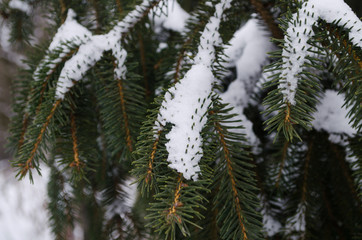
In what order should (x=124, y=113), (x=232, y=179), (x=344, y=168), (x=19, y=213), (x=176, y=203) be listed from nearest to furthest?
(x=176, y=203), (x=232, y=179), (x=124, y=113), (x=344, y=168), (x=19, y=213)

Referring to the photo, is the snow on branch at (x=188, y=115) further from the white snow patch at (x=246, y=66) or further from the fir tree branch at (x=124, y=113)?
the white snow patch at (x=246, y=66)

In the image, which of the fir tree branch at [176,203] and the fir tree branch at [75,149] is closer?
the fir tree branch at [176,203]

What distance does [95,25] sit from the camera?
29.9 inches

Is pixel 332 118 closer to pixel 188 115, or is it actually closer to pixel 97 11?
pixel 188 115

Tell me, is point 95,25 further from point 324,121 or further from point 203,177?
point 324,121

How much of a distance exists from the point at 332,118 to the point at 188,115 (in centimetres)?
48

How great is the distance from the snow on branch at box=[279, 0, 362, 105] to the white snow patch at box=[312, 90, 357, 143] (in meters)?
0.30

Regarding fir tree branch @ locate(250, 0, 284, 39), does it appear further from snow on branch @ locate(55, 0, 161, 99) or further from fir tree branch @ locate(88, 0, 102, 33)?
fir tree branch @ locate(88, 0, 102, 33)

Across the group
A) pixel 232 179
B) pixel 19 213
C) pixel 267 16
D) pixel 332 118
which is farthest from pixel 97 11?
pixel 19 213

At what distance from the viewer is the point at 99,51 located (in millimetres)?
603

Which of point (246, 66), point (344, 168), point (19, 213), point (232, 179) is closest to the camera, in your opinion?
point (232, 179)

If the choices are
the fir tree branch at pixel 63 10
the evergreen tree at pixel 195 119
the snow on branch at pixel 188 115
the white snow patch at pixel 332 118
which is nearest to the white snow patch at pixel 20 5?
the evergreen tree at pixel 195 119

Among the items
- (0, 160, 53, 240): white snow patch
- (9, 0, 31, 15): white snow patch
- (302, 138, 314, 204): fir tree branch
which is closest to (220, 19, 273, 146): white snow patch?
(302, 138, 314, 204): fir tree branch

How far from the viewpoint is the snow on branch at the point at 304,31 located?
0.41 metres
